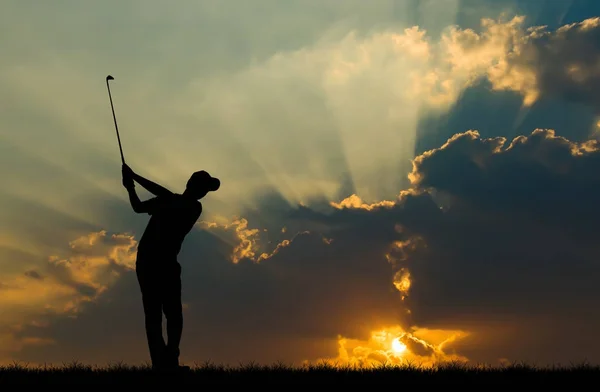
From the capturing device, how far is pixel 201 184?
1382cm

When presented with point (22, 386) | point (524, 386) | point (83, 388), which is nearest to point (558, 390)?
point (524, 386)

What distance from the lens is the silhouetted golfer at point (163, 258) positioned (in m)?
13.4

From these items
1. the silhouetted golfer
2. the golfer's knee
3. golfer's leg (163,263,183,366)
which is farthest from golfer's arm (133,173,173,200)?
the golfer's knee

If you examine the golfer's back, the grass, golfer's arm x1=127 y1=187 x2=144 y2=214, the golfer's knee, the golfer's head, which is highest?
the golfer's head

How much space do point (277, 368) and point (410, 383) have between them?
2.67 metres

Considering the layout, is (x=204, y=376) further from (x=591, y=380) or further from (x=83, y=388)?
(x=591, y=380)

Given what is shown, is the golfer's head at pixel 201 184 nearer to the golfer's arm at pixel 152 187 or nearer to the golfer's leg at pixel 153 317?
the golfer's arm at pixel 152 187

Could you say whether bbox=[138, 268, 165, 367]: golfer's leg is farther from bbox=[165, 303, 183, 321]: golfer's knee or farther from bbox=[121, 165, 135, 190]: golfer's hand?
bbox=[121, 165, 135, 190]: golfer's hand

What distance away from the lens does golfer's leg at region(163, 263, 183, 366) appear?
13.6 metres

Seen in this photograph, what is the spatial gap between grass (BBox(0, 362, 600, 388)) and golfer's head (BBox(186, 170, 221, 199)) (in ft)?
10.3

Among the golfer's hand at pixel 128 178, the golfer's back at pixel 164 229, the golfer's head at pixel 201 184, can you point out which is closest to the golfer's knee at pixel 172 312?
the golfer's back at pixel 164 229

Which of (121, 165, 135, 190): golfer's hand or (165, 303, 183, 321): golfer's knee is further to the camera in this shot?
(121, 165, 135, 190): golfer's hand

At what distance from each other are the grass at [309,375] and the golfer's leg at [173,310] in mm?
539

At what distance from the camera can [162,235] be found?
13477mm
